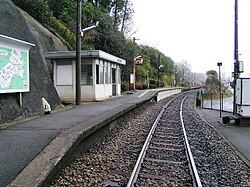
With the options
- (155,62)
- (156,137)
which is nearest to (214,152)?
(156,137)

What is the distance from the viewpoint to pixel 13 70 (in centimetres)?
998

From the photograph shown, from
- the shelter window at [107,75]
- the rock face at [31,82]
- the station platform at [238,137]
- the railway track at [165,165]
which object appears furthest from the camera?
the shelter window at [107,75]

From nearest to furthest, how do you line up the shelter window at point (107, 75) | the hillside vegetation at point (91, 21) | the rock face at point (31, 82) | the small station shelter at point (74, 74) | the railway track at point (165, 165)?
the railway track at point (165, 165)
the rock face at point (31, 82)
the small station shelter at point (74, 74)
the shelter window at point (107, 75)
the hillside vegetation at point (91, 21)

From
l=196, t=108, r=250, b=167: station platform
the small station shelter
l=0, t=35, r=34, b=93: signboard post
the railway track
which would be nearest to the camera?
the railway track

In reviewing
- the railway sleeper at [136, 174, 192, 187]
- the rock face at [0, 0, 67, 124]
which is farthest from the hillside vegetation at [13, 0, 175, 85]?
the railway sleeper at [136, 174, 192, 187]

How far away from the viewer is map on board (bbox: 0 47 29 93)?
9414 millimetres

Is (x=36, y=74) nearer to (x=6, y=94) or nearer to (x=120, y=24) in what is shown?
(x=6, y=94)

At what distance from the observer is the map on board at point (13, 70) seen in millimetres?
9414

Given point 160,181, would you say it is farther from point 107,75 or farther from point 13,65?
point 107,75

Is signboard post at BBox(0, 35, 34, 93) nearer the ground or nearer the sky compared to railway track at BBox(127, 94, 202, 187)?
nearer the sky

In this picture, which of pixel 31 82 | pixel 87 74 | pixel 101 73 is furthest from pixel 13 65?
pixel 101 73

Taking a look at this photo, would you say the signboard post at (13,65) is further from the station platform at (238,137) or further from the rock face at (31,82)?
the station platform at (238,137)

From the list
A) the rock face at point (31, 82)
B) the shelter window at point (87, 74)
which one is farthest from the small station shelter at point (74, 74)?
the rock face at point (31, 82)

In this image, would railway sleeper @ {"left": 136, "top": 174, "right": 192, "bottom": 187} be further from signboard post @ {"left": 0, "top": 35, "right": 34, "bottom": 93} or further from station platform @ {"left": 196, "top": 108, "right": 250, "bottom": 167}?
signboard post @ {"left": 0, "top": 35, "right": 34, "bottom": 93}
